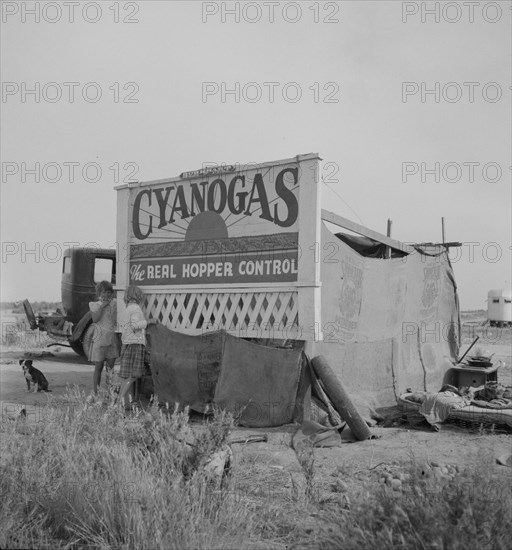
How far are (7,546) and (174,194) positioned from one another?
5.50 meters

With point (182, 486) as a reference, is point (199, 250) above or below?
above

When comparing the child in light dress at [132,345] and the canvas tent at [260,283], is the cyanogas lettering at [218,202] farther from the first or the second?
the child in light dress at [132,345]

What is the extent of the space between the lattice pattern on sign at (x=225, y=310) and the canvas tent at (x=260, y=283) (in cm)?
1

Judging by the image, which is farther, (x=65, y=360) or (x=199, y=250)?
(x=65, y=360)

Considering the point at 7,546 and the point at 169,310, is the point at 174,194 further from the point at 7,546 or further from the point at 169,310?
the point at 7,546

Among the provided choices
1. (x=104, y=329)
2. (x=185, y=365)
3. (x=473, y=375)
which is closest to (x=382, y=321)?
(x=473, y=375)

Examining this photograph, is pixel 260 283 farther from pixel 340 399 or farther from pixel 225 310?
pixel 340 399

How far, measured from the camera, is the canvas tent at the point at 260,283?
7.09m

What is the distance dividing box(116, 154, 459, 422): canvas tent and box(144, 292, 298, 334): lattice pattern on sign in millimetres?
14

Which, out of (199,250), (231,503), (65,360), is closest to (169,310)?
(199,250)

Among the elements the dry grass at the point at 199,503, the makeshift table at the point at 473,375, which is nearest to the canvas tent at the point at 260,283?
the makeshift table at the point at 473,375

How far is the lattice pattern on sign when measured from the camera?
23.7ft

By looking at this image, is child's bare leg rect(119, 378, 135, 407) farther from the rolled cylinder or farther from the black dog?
the rolled cylinder

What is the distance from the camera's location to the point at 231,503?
363 centimetres
